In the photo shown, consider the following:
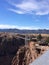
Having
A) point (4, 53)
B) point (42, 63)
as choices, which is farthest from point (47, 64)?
point (4, 53)

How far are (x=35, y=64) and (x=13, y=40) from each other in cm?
7206

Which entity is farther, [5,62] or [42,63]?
[5,62]

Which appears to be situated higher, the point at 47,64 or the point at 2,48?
the point at 47,64

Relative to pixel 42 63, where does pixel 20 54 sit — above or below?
below

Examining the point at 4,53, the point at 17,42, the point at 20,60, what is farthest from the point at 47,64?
the point at 17,42

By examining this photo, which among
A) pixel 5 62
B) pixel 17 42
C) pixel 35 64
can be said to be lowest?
pixel 5 62

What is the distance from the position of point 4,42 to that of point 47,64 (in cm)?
7068

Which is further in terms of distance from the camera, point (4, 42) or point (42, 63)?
point (4, 42)

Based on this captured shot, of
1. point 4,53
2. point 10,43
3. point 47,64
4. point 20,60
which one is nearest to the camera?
point 47,64

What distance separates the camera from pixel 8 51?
72312 millimetres

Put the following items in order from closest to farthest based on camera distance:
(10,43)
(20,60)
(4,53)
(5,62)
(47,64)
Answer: (47,64) < (20,60) < (5,62) < (4,53) < (10,43)

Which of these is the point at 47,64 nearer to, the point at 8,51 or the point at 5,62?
the point at 5,62

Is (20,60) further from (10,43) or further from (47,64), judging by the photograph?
(10,43)

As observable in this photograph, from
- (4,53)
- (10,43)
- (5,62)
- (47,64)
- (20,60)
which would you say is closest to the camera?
(47,64)
